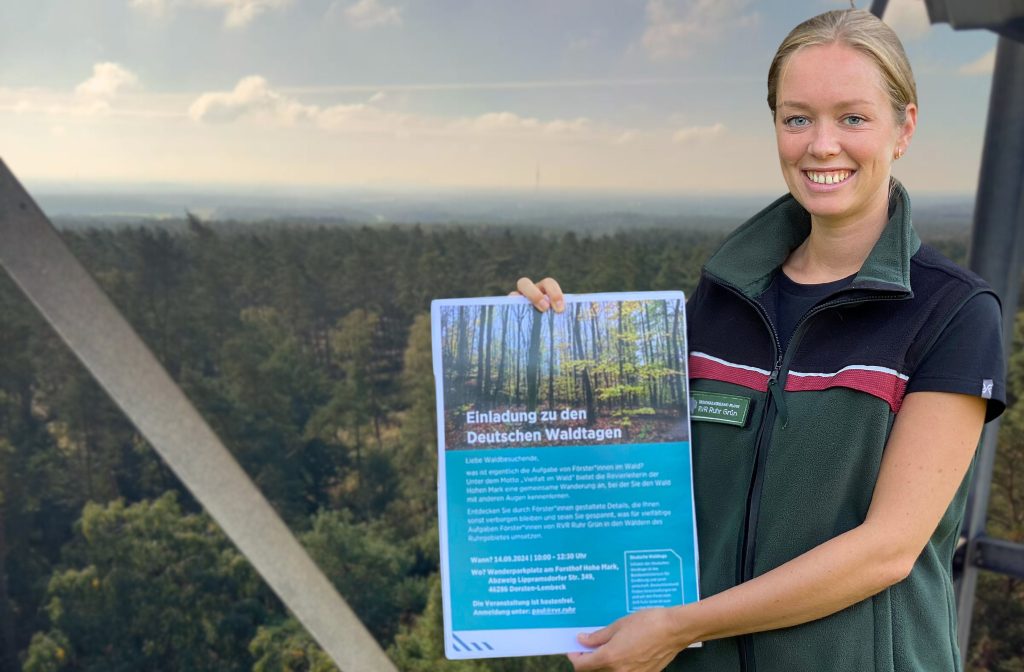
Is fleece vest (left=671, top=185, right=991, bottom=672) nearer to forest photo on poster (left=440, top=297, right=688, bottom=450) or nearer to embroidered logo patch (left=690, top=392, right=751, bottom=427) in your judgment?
embroidered logo patch (left=690, top=392, right=751, bottom=427)

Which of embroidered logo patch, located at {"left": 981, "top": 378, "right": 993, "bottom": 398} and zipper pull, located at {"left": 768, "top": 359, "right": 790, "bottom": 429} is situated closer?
embroidered logo patch, located at {"left": 981, "top": 378, "right": 993, "bottom": 398}

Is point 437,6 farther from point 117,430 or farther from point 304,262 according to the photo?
point 117,430

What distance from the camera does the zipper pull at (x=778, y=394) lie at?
3.49 feet

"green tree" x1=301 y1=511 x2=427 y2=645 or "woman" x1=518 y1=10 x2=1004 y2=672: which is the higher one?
"woman" x1=518 y1=10 x2=1004 y2=672

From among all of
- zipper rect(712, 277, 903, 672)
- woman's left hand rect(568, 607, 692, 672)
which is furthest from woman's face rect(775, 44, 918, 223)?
woman's left hand rect(568, 607, 692, 672)

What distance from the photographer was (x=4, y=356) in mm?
4656

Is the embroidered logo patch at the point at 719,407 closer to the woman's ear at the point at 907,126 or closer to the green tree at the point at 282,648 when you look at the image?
the woman's ear at the point at 907,126

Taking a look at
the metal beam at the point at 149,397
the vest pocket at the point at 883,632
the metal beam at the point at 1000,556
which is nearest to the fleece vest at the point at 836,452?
the vest pocket at the point at 883,632

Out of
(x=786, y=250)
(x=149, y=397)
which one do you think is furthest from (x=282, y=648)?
(x=786, y=250)

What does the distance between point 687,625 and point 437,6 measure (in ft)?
12.8

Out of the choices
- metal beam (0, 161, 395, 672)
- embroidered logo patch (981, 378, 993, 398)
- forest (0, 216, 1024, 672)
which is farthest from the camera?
forest (0, 216, 1024, 672)

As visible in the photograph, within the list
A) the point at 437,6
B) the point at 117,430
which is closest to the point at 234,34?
the point at 437,6

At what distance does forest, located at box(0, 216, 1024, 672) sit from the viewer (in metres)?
4.74

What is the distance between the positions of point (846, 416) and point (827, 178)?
0.25 m
